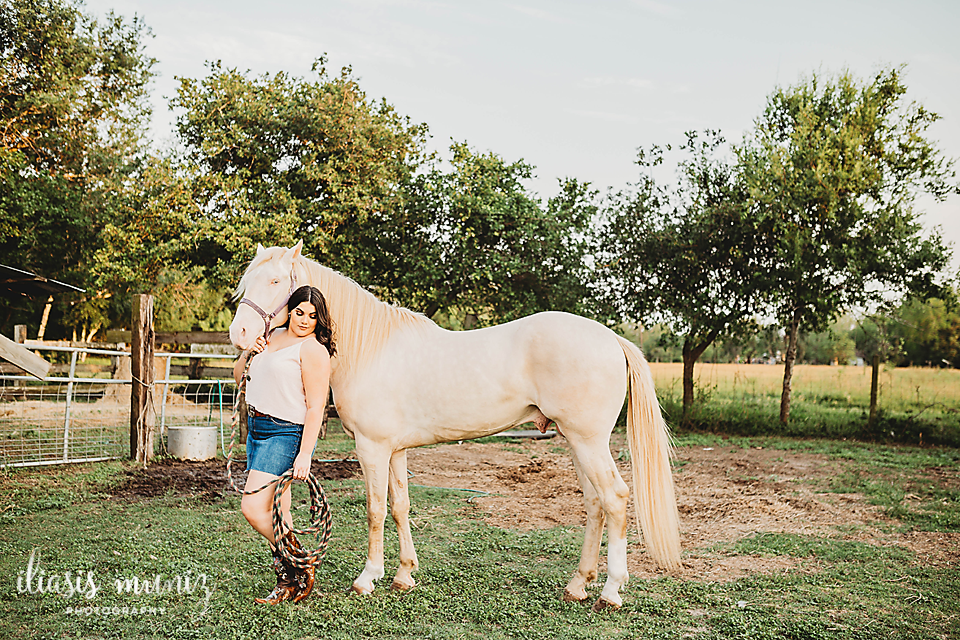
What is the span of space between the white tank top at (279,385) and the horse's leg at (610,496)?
4.72ft

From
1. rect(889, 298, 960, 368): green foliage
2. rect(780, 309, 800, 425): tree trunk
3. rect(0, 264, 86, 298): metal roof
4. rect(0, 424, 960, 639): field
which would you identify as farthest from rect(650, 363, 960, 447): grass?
rect(0, 264, 86, 298): metal roof

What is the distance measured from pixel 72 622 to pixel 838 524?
5273mm

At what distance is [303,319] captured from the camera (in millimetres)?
3307

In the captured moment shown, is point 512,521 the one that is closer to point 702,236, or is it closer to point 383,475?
point 383,475

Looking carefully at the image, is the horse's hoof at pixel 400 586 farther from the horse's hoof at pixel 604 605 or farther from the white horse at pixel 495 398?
the horse's hoof at pixel 604 605

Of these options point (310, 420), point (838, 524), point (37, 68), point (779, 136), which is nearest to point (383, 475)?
point (310, 420)

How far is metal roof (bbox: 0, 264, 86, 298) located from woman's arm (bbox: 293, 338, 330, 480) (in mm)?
3573

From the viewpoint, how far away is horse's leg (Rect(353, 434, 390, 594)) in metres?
3.52

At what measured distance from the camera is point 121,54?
1550cm

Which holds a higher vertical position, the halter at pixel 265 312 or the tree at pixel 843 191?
the tree at pixel 843 191

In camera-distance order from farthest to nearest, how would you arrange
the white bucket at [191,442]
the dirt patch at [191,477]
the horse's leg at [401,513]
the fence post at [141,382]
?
the white bucket at [191,442], the fence post at [141,382], the dirt patch at [191,477], the horse's leg at [401,513]

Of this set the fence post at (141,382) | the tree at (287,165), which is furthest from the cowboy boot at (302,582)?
the tree at (287,165)

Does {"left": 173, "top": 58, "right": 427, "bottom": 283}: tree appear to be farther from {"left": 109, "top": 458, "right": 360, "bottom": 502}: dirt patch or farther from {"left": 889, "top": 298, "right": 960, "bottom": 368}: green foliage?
{"left": 889, "top": 298, "right": 960, "bottom": 368}: green foliage

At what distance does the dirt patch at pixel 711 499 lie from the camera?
433 centimetres
